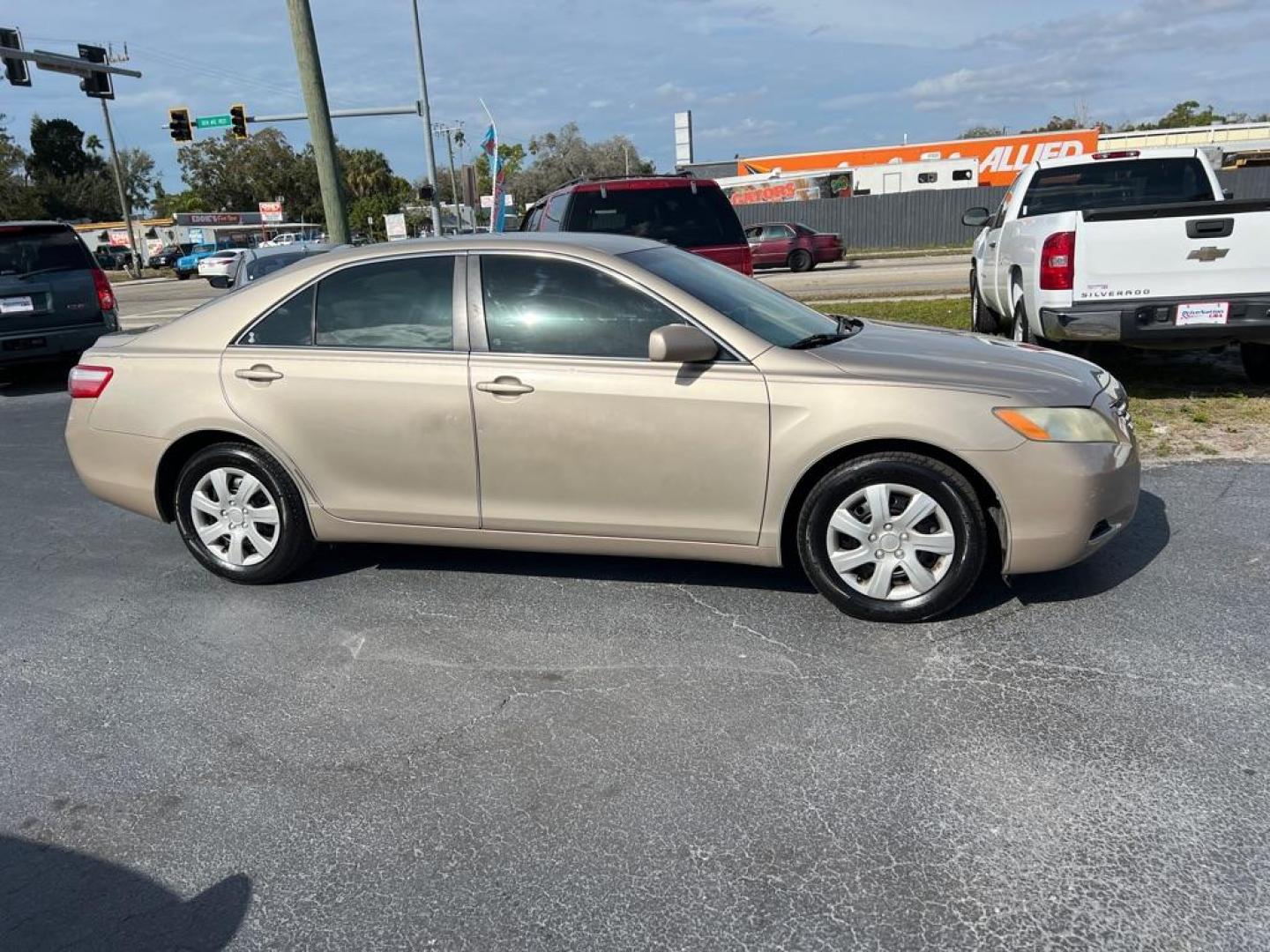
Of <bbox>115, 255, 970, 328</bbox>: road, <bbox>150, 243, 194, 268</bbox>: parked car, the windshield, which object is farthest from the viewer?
<bbox>150, 243, 194, 268</bbox>: parked car

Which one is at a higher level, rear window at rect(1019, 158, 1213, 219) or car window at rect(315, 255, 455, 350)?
rear window at rect(1019, 158, 1213, 219)

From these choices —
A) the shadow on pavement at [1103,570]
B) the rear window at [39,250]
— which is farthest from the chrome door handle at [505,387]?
the rear window at [39,250]

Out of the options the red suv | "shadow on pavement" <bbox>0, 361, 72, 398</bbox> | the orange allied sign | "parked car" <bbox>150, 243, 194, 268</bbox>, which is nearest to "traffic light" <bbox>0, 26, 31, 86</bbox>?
"shadow on pavement" <bbox>0, 361, 72, 398</bbox>

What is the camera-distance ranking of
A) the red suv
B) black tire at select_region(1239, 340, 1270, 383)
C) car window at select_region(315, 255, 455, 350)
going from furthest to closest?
the red suv, black tire at select_region(1239, 340, 1270, 383), car window at select_region(315, 255, 455, 350)

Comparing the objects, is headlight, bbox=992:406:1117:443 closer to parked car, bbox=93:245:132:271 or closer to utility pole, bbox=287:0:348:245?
utility pole, bbox=287:0:348:245

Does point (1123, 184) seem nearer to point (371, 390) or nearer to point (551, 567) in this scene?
point (551, 567)

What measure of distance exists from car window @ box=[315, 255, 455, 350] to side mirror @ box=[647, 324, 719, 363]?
1009 mm

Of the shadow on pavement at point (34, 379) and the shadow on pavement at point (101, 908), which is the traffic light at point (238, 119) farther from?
the shadow on pavement at point (101, 908)

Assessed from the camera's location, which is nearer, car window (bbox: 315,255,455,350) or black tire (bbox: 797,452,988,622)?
black tire (bbox: 797,452,988,622)

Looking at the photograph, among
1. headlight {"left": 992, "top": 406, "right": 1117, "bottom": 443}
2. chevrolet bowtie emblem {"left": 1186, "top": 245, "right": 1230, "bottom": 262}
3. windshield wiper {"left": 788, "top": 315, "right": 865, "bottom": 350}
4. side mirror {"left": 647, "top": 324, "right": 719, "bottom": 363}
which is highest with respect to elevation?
chevrolet bowtie emblem {"left": 1186, "top": 245, "right": 1230, "bottom": 262}

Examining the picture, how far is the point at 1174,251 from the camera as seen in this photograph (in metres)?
6.56

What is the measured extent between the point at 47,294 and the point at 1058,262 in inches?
396

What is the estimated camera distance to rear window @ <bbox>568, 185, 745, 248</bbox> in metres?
9.13

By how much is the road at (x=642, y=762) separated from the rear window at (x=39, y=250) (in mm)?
7201
